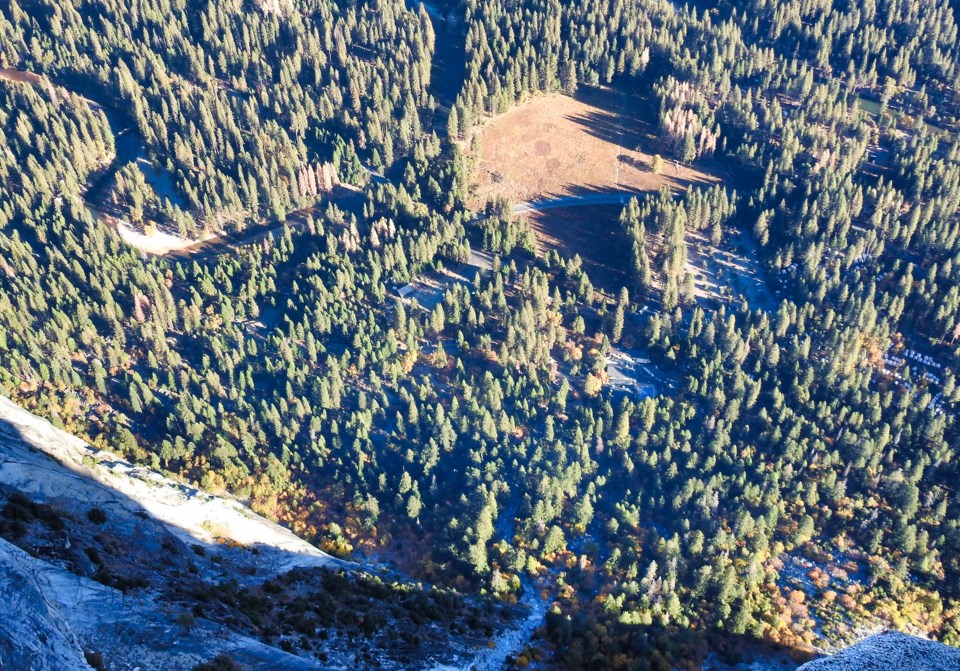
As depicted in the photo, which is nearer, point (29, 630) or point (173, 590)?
point (29, 630)

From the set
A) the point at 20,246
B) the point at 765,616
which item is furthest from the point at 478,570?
the point at 20,246

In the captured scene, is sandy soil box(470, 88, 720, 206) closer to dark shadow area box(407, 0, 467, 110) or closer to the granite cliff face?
dark shadow area box(407, 0, 467, 110)

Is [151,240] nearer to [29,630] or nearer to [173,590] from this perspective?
[173,590]

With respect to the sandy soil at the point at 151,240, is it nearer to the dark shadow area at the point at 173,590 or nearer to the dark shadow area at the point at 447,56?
the dark shadow area at the point at 173,590

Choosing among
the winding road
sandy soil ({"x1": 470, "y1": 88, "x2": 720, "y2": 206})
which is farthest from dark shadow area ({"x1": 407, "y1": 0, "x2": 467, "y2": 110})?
the winding road

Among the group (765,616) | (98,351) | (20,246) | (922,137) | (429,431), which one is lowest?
(765,616)

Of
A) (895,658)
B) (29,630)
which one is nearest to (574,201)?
(895,658)

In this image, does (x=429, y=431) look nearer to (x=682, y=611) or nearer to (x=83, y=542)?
(x=682, y=611)
